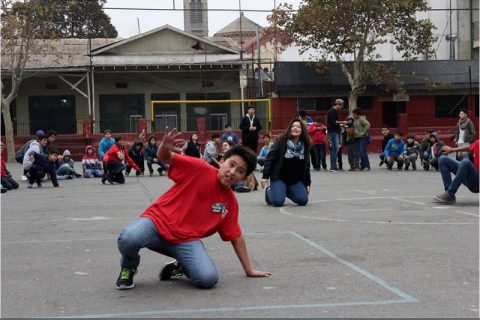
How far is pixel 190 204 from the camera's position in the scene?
6.69 meters

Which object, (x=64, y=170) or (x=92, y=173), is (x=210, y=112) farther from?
(x=64, y=170)

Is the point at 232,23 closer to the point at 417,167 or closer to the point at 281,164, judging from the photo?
the point at 417,167

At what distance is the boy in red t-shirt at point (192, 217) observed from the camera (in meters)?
6.55

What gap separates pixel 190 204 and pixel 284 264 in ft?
4.82

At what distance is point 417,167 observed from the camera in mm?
25547

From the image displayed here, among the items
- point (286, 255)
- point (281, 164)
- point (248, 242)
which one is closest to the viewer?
point (286, 255)

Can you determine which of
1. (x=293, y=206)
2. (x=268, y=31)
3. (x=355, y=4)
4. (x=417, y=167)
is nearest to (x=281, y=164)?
(x=293, y=206)

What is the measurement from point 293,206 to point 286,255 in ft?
16.5

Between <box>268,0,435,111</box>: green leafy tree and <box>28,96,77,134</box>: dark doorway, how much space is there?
41.7 feet

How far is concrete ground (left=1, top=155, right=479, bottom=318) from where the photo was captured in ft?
19.5

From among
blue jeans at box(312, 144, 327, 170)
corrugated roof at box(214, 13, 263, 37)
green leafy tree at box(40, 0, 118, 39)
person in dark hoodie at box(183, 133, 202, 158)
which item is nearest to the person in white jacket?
person in dark hoodie at box(183, 133, 202, 158)

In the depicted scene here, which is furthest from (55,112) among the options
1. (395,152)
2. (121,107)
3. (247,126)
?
(395,152)

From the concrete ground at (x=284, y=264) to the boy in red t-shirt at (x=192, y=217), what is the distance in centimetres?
23

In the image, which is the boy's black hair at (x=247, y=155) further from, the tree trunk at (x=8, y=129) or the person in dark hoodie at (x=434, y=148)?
the tree trunk at (x=8, y=129)
